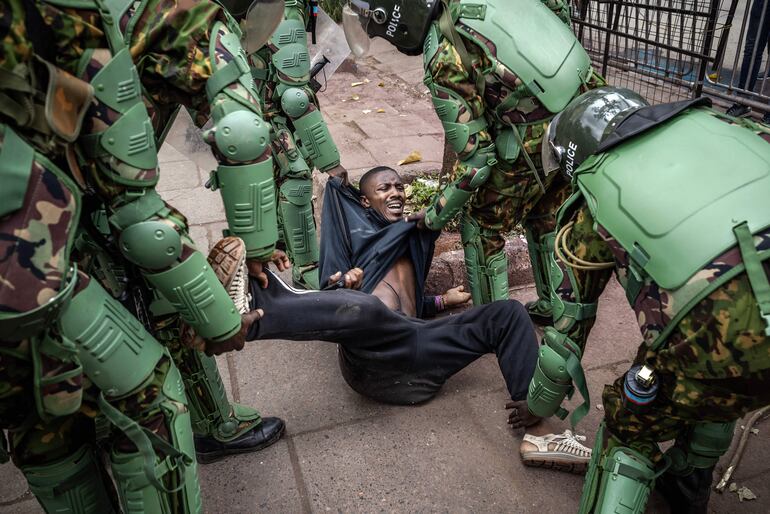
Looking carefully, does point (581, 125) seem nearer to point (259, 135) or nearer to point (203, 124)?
point (259, 135)

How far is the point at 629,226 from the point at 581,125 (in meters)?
0.46

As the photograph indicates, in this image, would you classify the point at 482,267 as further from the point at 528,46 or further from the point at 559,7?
the point at 559,7

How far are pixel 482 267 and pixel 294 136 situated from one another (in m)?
1.31

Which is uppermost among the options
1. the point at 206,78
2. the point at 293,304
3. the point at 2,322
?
the point at 206,78

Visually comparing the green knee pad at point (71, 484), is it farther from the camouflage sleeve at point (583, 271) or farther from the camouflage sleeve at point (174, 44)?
the camouflage sleeve at point (583, 271)

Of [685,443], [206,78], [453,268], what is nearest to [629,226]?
[685,443]

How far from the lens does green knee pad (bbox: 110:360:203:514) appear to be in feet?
5.58

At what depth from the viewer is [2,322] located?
1.28 meters

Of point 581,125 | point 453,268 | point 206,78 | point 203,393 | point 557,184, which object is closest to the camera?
point 206,78

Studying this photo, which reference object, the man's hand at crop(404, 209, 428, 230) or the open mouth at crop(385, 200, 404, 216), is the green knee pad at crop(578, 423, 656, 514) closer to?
the man's hand at crop(404, 209, 428, 230)

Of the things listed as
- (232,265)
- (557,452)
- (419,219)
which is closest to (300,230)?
(419,219)

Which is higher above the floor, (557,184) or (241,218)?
(241,218)

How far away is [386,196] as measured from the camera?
3465mm

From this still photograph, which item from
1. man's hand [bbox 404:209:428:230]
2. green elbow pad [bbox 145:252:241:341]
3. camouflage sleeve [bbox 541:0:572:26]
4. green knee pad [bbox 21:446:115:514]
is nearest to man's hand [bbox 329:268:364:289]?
man's hand [bbox 404:209:428:230]
